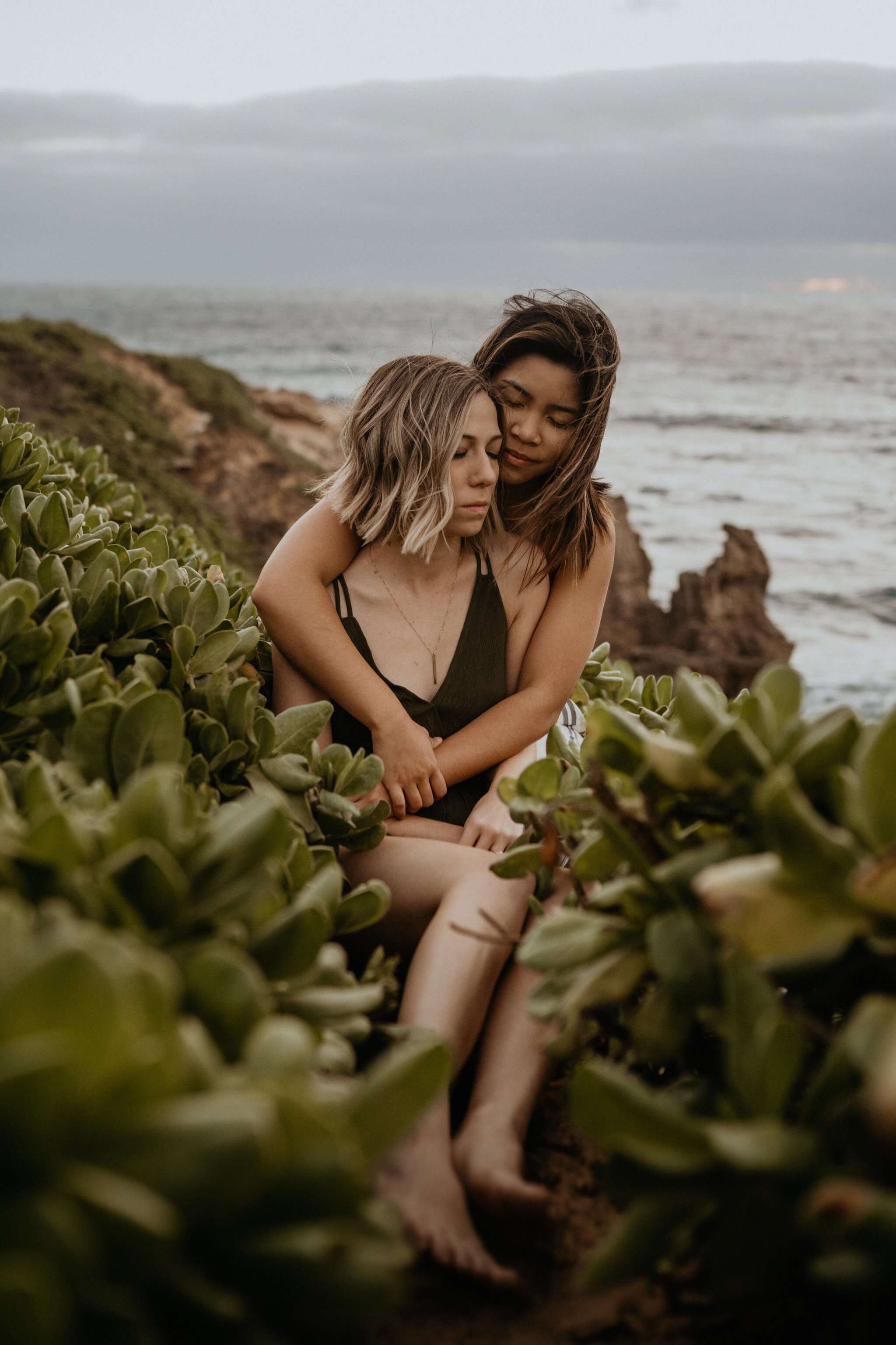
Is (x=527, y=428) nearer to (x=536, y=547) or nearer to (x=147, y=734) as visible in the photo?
(x=536, y=547)

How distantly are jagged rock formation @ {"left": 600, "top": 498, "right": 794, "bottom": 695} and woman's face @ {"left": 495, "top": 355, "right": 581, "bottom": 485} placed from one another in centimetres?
587

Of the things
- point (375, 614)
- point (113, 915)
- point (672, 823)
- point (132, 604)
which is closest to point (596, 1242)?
point (672, 823)

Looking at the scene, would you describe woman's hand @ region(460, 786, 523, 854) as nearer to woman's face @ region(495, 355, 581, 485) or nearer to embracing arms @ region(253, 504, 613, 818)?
embracing arms @ region(253, 504, 613, 818)

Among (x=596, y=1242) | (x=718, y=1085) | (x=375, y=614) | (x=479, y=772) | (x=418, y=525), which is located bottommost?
(x=596, y=1242)

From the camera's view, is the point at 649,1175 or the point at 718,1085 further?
the point at 718,1085

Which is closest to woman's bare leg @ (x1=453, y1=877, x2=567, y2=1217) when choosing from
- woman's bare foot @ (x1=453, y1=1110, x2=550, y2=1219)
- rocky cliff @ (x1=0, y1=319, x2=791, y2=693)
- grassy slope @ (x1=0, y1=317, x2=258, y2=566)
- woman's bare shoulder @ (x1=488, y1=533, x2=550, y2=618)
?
woman's bare foot @ (x1=453, y1=1110, x2=550, y2=1219)

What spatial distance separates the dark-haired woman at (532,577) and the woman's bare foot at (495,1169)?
0.59 ft

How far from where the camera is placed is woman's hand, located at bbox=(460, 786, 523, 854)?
227 centimetres

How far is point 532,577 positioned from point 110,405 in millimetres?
8613

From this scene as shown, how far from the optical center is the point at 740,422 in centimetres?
2950

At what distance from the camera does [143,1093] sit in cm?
80

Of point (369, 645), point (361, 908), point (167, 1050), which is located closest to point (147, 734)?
point (361, 908)

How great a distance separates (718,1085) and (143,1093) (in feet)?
2.13

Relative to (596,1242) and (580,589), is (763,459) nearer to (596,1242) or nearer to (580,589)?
(580,589)
